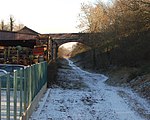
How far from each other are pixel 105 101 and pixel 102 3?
36.8 metres

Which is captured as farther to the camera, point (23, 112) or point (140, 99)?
point (140, 99)

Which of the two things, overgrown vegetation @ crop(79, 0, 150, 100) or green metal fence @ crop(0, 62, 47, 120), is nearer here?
green metal fence @ crop(0, 62, 47, 120)

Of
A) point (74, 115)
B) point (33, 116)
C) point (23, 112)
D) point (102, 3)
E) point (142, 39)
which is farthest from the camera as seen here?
point (102, 3)

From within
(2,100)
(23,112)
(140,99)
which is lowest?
(140,99)

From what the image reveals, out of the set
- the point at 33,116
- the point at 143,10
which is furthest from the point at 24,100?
the point at 143,10

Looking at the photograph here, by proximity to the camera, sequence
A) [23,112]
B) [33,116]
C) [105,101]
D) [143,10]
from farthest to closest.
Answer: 1. [143,10]
2. [105,101]
3. [33,116]
4. [23,112]

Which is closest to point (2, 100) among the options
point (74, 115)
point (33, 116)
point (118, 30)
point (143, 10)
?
point (33, 116)

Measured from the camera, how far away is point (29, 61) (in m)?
29.9

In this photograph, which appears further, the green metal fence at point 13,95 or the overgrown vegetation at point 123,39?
the overgrown vegetation at point 123,39

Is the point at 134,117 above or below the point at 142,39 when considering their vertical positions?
below

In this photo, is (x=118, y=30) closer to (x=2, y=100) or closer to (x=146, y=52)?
(x=146, y=52)

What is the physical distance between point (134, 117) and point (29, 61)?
62.8 ft

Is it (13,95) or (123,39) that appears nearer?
(13,95)

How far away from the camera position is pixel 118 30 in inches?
1534
